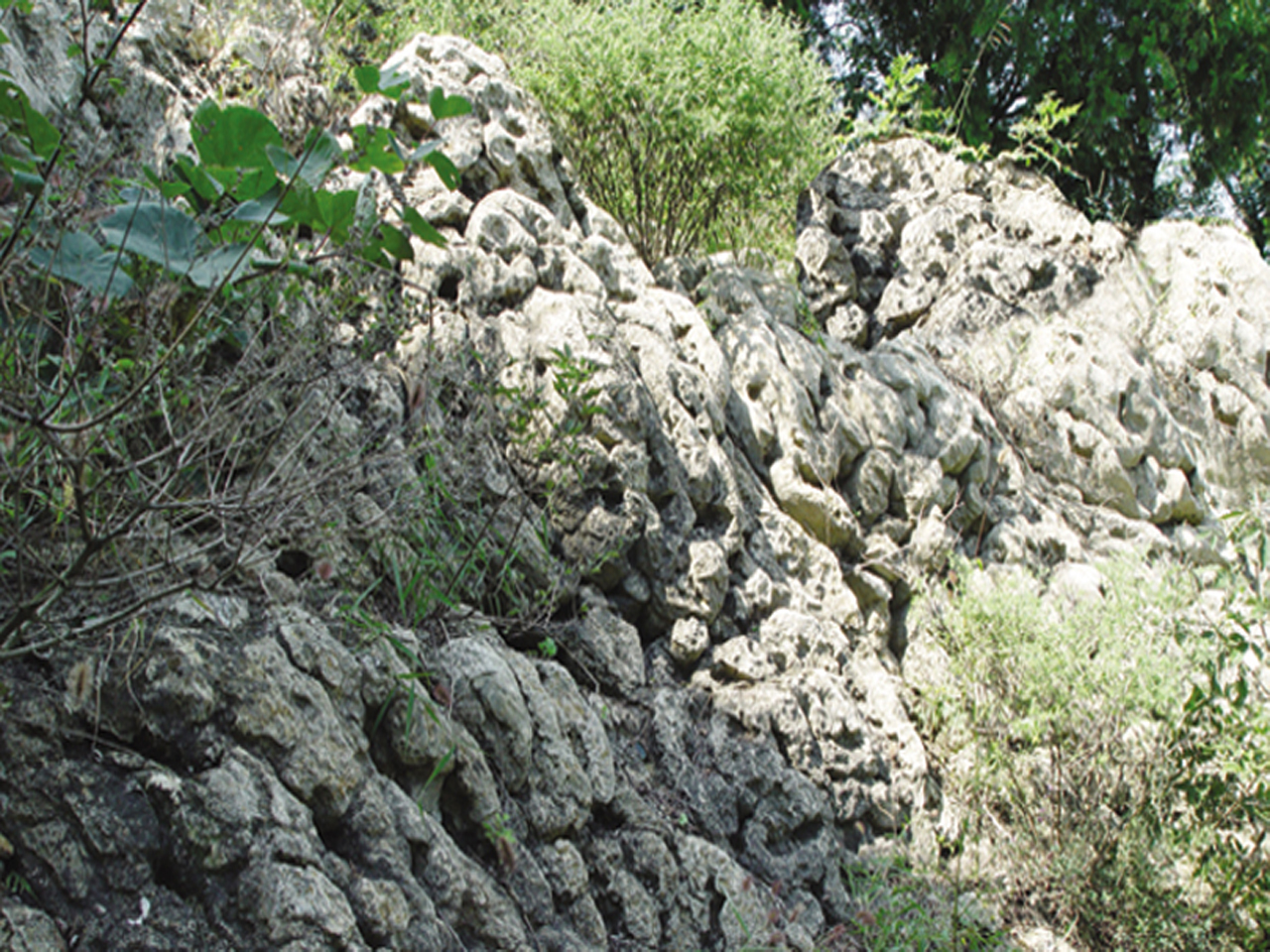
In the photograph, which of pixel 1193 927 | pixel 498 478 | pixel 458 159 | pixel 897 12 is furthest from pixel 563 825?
pixel 897 12

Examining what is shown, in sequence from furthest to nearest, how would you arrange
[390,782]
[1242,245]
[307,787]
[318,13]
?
[1242,245] → [318,13] → [390,782] → [307,787]

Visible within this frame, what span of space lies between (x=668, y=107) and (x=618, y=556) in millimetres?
3133

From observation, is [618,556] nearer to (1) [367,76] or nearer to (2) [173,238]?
(2) [173,238]

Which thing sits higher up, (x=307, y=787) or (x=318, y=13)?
(x=318, y=13)

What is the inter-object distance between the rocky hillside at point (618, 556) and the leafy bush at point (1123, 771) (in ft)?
1.33

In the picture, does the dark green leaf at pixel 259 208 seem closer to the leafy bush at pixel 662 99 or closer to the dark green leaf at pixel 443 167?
the dark green leaf at pixel 443 167

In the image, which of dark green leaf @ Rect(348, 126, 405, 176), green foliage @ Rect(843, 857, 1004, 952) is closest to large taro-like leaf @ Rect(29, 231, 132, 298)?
dark green leaf @ Rect(348, 126, 405, 176)

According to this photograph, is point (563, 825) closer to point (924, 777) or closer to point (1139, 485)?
point (924, 777)

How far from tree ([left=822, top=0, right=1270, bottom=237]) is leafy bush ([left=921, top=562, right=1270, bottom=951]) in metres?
6.72

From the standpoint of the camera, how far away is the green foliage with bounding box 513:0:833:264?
550 centimetres

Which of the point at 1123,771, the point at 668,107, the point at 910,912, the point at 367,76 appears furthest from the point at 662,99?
the point at 910,912

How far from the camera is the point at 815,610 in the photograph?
4609 mm

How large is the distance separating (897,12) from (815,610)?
8455 millimetres

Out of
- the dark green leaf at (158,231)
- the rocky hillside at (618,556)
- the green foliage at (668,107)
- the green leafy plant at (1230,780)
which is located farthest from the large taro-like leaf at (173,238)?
the green foliage at (668,107)
